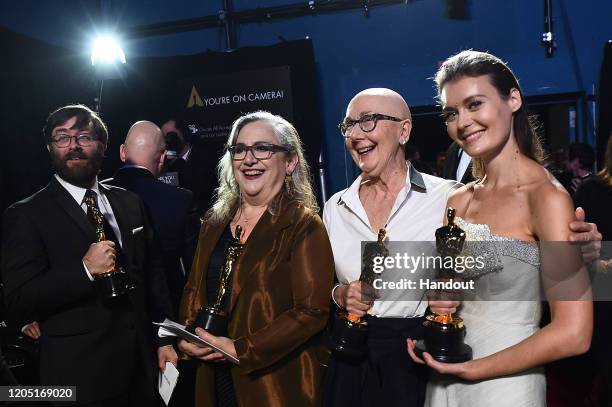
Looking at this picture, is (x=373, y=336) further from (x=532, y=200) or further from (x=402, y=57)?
(x=402, y=57)

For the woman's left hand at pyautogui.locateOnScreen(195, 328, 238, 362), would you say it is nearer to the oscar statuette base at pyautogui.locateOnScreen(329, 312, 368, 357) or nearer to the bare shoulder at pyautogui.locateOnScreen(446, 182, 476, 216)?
the oscar statuette base at pyautogui.locateOnScreen(329, 312, 368, 357)

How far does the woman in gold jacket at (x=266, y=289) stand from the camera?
2.25 metres

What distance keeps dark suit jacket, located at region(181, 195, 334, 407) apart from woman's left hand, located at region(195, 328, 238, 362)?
28mm

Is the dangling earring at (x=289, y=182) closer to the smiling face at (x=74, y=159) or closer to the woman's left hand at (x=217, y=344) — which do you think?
the woman's left hand at (x=217, y=344)

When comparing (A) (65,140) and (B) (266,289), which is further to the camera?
(A) (65,140)

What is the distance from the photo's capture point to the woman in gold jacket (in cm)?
225

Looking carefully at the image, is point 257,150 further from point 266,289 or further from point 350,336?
point 350,336

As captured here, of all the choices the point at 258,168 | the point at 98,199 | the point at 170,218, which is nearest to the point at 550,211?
the point at 258,168

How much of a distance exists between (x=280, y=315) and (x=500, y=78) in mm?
1164

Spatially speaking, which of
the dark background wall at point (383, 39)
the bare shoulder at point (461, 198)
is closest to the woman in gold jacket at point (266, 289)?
the bare shoulder at point (461, 198)

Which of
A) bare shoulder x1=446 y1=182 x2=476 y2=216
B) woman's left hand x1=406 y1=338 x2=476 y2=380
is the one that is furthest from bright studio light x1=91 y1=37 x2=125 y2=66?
woman's left hand x1=406 y1=338 x2=476 y2=380

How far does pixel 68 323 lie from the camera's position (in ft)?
8.71

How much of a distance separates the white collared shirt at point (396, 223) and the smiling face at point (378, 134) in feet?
0.40

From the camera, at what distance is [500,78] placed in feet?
6.35
